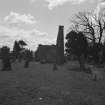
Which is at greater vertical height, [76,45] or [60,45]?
[60,45]

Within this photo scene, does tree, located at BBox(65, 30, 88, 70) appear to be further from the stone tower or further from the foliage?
the stone tower

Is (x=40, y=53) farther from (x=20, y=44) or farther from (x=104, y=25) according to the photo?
(x=104, y=25)

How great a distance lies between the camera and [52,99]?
7312 millimetres

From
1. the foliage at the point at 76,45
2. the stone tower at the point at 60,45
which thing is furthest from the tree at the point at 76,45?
the stone tower at the point at 60,45

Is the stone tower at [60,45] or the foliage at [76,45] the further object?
the stone tower at [60,45]

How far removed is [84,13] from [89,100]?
36.3 metres

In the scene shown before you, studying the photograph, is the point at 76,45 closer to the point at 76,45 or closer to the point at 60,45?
the point at 76,45

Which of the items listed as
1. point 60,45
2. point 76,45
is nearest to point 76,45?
point 76,45

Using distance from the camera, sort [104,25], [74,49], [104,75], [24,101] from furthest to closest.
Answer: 1. [104,25]
2. [74,49]
3. [104,75]
4. [24,101]

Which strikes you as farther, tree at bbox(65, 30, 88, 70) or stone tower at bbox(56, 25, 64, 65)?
stone tower at bbox(56, 25, 64, 65)

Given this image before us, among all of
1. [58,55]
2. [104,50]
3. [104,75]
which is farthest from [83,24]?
[104,75]

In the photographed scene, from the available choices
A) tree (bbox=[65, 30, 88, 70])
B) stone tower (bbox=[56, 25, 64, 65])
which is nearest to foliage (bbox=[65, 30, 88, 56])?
tree (bbox=[65, 30, 88, 70])

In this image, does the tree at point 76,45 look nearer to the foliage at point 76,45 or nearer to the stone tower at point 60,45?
the foliage at point 76,45

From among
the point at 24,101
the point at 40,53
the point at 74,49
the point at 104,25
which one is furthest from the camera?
the point at 40,53
